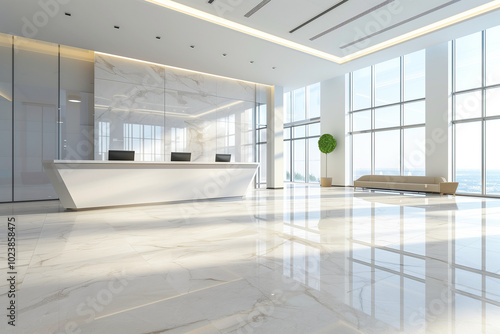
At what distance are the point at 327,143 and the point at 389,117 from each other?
2.37 m

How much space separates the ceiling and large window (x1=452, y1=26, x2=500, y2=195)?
1295mm

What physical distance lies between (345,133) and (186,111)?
6.25 meters

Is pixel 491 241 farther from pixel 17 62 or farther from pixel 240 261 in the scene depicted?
pixel 17 62

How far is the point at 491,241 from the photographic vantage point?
3014 mm

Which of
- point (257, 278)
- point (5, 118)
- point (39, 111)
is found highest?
point (39, 111)

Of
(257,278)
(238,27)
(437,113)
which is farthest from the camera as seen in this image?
(437,113)

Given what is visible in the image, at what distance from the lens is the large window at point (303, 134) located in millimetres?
13227

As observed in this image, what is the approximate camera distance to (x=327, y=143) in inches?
426

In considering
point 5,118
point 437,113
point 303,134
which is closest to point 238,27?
point 5,118

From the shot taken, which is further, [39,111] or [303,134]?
[303,134]

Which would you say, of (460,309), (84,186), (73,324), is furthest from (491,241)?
(84,186)

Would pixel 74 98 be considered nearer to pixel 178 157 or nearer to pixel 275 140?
pixel 178 157

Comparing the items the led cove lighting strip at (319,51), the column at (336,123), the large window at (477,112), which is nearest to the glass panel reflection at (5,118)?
the led cove lighting strip at (319,51)

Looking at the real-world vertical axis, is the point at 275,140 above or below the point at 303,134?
below
